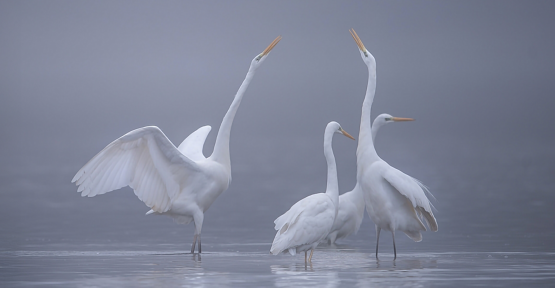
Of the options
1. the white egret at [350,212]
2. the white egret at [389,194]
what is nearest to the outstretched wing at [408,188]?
the white egret at [389,194]

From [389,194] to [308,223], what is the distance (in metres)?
1.70

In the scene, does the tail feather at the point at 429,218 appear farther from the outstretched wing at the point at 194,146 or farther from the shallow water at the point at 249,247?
the outstretched wing at the point at 194,146

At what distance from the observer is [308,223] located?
Answer: 9.89 metres

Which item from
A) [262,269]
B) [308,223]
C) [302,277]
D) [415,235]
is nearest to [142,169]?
[308,223]

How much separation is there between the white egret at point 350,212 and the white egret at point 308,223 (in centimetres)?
242

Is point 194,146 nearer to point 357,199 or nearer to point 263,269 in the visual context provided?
point 357,199

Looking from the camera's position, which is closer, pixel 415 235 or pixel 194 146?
pixel 415 235

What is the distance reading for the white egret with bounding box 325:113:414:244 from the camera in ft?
42.1

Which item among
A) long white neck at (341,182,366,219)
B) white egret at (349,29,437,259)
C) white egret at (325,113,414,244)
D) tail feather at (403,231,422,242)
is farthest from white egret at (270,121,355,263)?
long white neck at (341,182,366,219)

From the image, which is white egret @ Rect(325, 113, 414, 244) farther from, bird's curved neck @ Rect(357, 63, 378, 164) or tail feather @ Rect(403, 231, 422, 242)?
tail feather @ Rect(403, 231, 422, 242)

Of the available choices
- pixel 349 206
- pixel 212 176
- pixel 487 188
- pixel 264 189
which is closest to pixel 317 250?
pixel 349 206

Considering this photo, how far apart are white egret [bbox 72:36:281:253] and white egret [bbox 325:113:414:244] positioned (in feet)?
7.14

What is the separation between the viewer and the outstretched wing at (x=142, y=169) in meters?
11.1

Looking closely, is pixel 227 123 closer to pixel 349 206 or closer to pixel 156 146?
pixel 156 146
